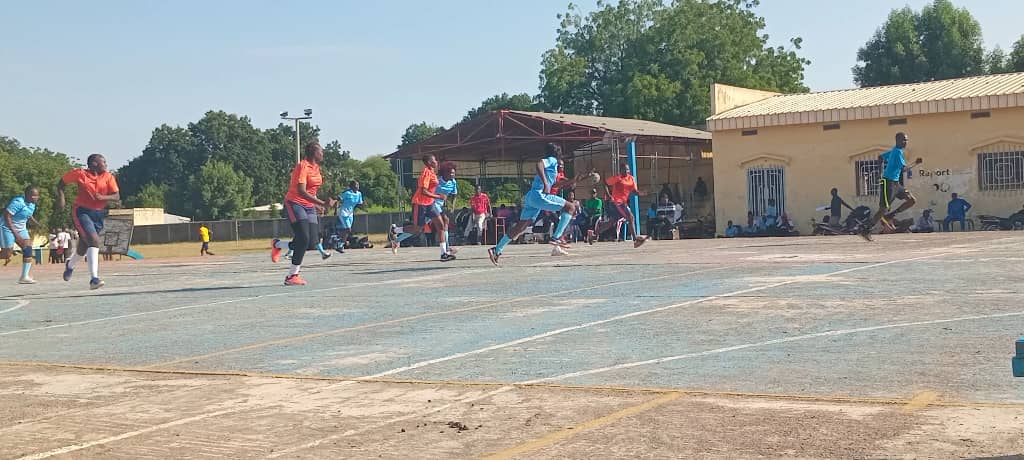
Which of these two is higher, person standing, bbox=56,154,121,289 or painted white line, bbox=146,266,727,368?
person standing, bbox=56,154,121,289

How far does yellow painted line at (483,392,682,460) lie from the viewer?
5.39 m

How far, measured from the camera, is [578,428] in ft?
19.2

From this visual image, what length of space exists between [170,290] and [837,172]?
24611mm

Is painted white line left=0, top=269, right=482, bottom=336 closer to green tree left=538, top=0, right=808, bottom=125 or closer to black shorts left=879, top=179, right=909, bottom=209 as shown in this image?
black shorts left=879, top=179, right=909, bottom=209

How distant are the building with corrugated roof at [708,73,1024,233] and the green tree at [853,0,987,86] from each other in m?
33.1

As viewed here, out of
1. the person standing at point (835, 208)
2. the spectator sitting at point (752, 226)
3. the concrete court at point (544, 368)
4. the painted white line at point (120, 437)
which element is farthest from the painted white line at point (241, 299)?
the spectator sitting at point (752, 226)

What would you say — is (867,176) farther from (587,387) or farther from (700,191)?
(587,387)

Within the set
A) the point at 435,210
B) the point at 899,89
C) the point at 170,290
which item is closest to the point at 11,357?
the point at 170,290

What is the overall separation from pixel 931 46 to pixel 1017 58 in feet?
22.3

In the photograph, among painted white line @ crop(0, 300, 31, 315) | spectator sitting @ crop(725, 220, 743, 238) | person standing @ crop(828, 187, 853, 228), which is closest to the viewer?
painted white line @ crop(0, 300, 31, 315)

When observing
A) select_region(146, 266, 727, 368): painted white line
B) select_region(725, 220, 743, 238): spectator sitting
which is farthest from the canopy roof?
select_region(146, 266, 727, 368): painted white line

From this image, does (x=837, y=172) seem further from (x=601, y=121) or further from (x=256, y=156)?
(x=256, y=156)

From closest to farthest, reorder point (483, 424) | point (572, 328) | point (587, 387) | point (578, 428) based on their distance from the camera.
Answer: point (578, 428)
point (483, 424)
point (587, 387)
point (572, 328)

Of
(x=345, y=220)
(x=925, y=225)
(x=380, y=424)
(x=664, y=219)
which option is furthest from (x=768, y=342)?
(x=664, y=219)
